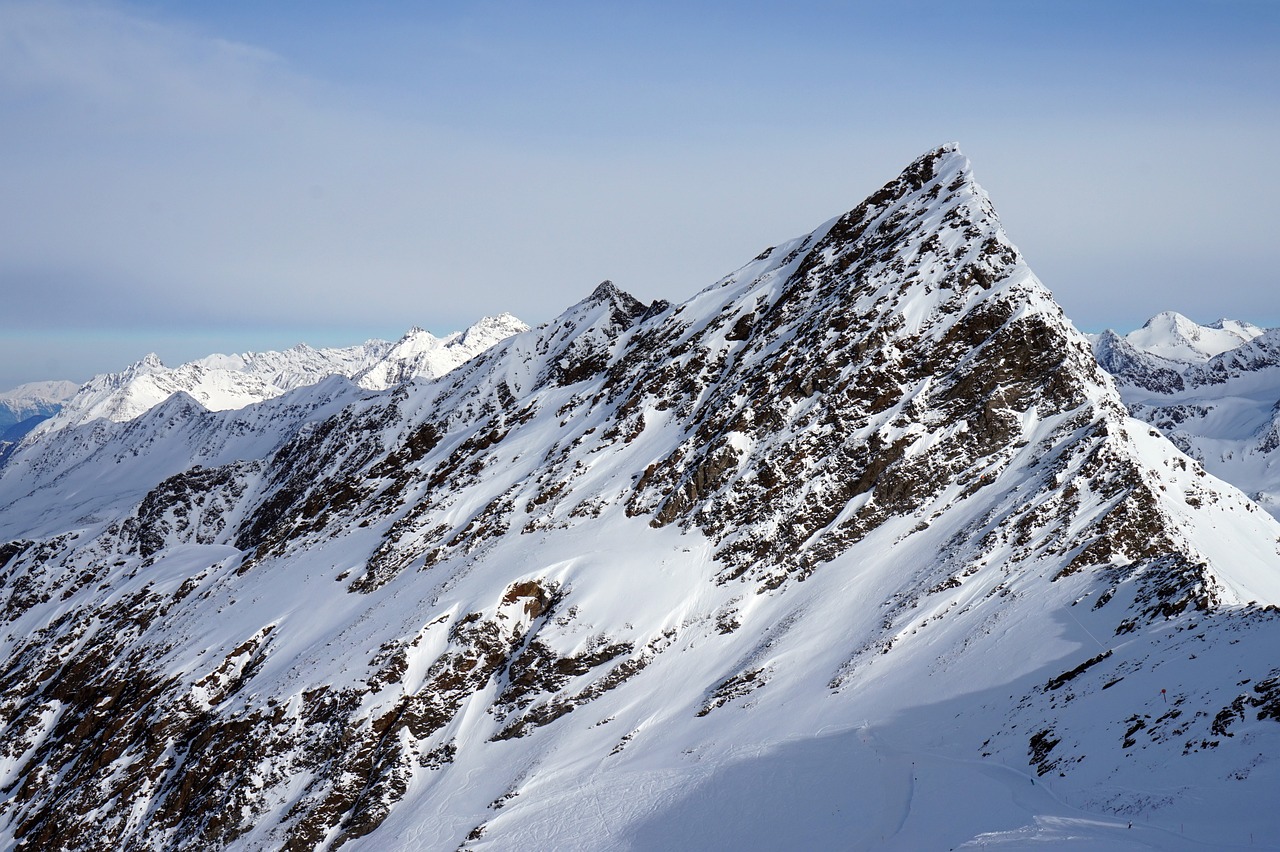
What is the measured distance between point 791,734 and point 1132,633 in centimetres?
1890

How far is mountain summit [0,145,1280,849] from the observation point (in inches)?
1388

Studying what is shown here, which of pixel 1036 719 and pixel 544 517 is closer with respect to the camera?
pixel 1036 719

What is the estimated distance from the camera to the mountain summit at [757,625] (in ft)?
116

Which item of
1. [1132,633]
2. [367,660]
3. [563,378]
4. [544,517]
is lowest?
[1132,633]

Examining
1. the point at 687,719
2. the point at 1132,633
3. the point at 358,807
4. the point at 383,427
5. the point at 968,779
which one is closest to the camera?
the point at 968,779

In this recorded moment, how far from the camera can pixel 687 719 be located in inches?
2088

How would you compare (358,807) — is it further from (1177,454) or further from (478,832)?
(1177,454)

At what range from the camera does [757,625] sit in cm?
5997

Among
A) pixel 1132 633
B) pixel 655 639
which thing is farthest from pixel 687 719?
pixel 1132 633

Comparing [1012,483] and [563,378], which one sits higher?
[563,378]

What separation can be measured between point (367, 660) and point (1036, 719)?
162 ft

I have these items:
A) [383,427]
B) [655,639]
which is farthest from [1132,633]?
[383,427]

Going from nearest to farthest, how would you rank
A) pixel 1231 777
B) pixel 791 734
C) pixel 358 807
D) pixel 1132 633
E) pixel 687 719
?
pixel 1231 777, pixel 1132 633, pixel 791 734, pixel 687 719, pixel 358 807

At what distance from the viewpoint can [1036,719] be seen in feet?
120
